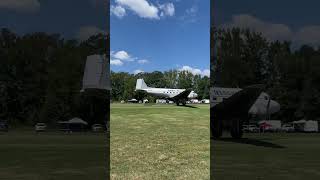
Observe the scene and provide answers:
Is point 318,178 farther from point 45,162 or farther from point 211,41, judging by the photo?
point 45,162

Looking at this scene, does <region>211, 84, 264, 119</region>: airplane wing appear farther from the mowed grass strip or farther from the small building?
the mowed grass strip

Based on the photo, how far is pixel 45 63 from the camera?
18.0ft

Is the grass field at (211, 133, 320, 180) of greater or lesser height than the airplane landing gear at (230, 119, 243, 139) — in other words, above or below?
below

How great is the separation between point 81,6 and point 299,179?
11.3ft

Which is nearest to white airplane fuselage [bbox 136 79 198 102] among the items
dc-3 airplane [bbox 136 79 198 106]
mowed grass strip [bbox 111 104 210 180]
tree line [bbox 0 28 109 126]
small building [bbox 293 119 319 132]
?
dc-3 airplane [bbox 136 79 198 106]

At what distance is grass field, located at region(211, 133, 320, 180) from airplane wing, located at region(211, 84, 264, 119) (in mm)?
361

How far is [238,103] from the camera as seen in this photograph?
5.48 m

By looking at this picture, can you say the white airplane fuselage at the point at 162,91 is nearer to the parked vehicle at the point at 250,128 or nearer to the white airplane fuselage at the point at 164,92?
the white airplane fuselage at the point at 164,92

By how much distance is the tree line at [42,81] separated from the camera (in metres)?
5.42

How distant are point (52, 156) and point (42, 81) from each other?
98 cm

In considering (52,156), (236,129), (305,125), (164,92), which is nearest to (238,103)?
(236,129)

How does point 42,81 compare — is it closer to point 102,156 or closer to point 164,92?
point 102,156

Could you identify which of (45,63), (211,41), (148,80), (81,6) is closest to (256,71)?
(211,41)

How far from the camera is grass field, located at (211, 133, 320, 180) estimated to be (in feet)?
17.4
